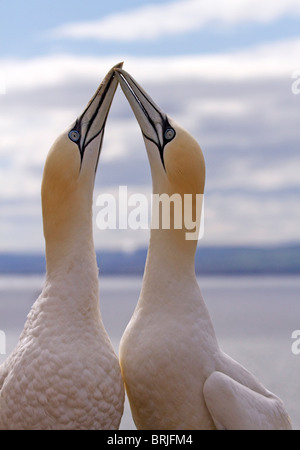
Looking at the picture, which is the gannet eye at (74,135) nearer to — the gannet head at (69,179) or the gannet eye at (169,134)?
the gannet head at (69,179)

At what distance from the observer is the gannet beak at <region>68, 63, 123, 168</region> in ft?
12.4

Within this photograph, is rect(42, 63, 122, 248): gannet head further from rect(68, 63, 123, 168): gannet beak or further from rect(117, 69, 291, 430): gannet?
rect(117, 69, 291, 430): gannet

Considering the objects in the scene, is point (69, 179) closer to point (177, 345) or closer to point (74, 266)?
→ point (74, 266)

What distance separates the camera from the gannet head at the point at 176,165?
376cm

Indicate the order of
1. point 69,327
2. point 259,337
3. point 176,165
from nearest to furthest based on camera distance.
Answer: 1. point 69,327
2. point 176,165
3. point 259,337

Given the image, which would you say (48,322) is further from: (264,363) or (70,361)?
(264,363)

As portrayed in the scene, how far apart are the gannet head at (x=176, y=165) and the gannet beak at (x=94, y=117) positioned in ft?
0.37

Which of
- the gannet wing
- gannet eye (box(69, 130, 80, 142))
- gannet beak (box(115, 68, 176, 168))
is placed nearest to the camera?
the gannet wing

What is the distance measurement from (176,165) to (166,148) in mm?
108

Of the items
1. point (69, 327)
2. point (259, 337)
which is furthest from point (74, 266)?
point (259, 337)

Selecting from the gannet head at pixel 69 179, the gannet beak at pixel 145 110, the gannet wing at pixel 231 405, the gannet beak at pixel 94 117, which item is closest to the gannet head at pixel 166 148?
the gannet beak at pixel 145 110

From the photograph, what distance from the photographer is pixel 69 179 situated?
3682 mm

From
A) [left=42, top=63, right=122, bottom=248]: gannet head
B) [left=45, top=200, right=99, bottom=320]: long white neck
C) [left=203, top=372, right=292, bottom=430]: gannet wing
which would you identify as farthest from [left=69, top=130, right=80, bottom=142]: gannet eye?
[left=203, top=372, right=292, bottom=430]: gannet wing

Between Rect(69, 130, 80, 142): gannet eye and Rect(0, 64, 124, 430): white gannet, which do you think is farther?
Rect(69, 130, 80, 142): gannet eye
